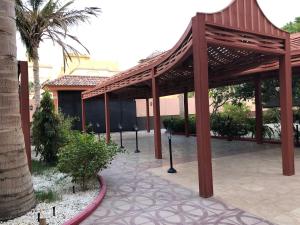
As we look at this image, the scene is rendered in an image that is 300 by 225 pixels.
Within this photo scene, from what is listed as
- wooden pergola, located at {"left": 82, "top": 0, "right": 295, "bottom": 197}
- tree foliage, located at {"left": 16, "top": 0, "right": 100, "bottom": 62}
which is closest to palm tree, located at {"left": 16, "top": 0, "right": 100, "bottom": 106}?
tree foliage, located at {"left": 16, "top": 0, "right": 100, "bottom": 62}

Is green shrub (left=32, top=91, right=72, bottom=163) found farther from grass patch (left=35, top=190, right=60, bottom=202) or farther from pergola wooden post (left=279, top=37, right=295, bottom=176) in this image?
pergola wooden post (left=279, top=37, right=295, bottom=176)

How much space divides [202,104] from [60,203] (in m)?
3.00

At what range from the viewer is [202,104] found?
548cm

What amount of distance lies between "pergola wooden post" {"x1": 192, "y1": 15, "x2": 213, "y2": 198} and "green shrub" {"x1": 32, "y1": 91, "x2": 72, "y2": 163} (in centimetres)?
512

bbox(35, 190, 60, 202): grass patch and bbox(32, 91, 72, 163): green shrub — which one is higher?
bbox(32, 91, 72, 163): green shrub

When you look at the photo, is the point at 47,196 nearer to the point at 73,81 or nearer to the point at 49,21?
the point at 49,21

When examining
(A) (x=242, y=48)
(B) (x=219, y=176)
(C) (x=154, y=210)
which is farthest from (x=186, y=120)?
(C) (x=154, y=210)

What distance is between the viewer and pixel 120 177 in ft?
24.0

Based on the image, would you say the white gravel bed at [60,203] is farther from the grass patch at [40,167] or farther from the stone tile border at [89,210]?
the grass patch at [40,167]

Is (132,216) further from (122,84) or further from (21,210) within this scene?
(122,84)

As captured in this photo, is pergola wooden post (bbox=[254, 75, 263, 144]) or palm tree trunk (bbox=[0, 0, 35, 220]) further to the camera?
pergola wooden post (bbox=[254, 75, 263, 144])

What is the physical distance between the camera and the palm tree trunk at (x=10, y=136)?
4.43 m

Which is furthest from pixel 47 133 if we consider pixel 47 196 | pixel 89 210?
pixel 89 210

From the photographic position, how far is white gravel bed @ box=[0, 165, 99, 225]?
4.39 m
